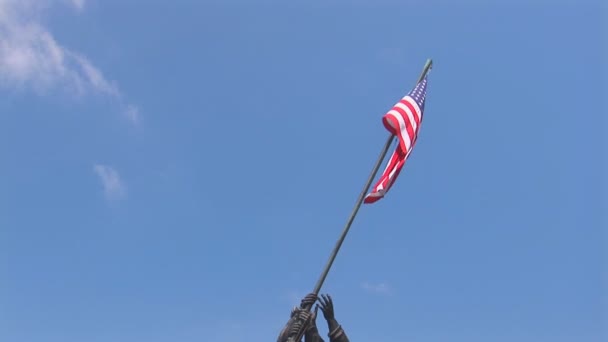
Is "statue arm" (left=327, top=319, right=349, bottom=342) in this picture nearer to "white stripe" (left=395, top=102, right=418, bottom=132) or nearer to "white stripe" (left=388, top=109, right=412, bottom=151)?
"white stripe" (left=388, top=109, right=412, bottom=151)

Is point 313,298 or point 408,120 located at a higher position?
point 408,120

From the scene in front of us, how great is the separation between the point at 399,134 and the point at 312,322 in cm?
410

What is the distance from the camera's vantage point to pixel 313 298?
15422mm

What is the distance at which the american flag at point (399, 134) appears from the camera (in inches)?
646

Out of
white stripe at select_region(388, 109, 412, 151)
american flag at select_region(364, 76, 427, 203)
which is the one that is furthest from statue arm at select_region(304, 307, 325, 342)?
white stripe at select_region(388, 109, 412, 151)

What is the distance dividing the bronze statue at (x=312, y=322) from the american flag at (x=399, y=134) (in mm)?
2218

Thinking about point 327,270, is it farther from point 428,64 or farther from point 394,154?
point 428,64

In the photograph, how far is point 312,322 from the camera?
15320 mm

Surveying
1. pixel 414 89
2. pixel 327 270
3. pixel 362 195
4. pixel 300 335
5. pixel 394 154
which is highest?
pixel 414 89

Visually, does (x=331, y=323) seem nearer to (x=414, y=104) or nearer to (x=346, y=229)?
(x=346, y=229)

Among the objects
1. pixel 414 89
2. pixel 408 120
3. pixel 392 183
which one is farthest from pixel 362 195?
pixel 414 89

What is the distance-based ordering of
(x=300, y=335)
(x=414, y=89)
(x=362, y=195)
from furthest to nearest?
(x=414, y=89) → (x=362, y=195) → (x=300, y=335)

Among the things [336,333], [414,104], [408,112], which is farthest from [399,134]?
[336,333]

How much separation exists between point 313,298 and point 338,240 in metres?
1.19
